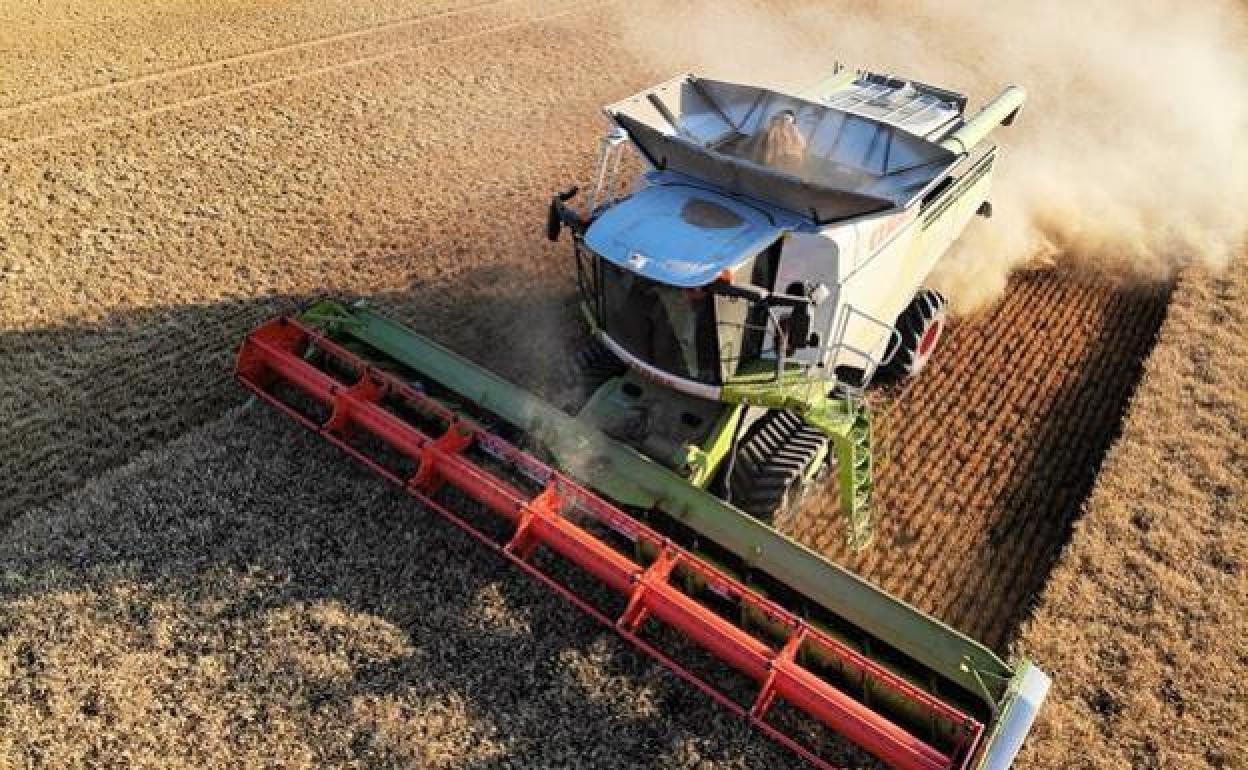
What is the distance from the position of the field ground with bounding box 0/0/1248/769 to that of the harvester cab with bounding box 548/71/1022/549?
971 mm

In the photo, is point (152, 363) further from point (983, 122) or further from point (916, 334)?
point (983, 122)

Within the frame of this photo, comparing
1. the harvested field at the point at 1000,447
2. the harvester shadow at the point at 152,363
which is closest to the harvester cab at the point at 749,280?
the harvested field at the point at 1000,447

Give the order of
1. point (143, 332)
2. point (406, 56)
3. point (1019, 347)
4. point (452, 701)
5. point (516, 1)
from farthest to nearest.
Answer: point (516, 1) → point (406, 56) → point (1019, 347) → point (143, 332) → point (452, 701)

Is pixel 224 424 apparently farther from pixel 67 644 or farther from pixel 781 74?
pixel 781 74

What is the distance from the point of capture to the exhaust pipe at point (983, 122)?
8.67 meters

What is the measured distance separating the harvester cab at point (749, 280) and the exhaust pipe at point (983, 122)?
30.3 inches

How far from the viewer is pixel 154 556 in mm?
6707

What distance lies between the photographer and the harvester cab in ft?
20.9

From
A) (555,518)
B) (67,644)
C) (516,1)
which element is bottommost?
(67,644)

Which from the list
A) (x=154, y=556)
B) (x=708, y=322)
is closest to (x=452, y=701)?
(x=154, y=556)

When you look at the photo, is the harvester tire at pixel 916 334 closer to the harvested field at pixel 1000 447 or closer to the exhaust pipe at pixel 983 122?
the harvested field at pixel 1000 447

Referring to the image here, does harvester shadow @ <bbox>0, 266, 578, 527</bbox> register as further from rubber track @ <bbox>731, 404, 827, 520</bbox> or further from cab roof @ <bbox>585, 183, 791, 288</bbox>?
cab roof @ <bbox>585, 183, 791, 288</bbox>

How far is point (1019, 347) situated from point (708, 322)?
506cm

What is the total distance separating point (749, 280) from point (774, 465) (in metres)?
1.43
